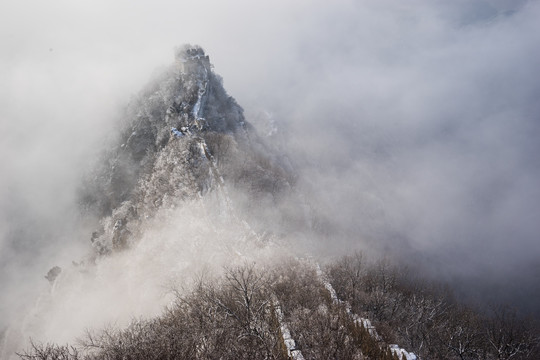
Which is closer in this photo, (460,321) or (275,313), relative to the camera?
(275,313)

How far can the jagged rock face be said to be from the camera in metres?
56.0

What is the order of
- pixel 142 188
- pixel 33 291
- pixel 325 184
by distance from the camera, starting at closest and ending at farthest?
pixel 142 188, pixel 33 291, pixel 325 184

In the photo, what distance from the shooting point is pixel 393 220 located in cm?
11400

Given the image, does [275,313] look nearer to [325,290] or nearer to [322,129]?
[325,290]

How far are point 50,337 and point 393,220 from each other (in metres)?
108

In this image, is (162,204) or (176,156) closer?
(162,204)

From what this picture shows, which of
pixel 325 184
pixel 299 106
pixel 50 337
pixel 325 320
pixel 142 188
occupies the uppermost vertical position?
pixel 299 106

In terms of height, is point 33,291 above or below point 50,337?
above

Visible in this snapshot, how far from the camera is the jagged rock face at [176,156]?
5603 centimetres

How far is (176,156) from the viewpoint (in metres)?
58.5

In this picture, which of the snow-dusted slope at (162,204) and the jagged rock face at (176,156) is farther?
the jagged rock face at (176,156)

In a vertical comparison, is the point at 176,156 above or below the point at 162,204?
above

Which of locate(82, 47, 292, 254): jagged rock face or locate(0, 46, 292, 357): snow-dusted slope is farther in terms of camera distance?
locate(82, 47, 292, 254): jagged rock face

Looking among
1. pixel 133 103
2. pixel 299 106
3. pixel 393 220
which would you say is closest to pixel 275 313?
pixel 133 103
